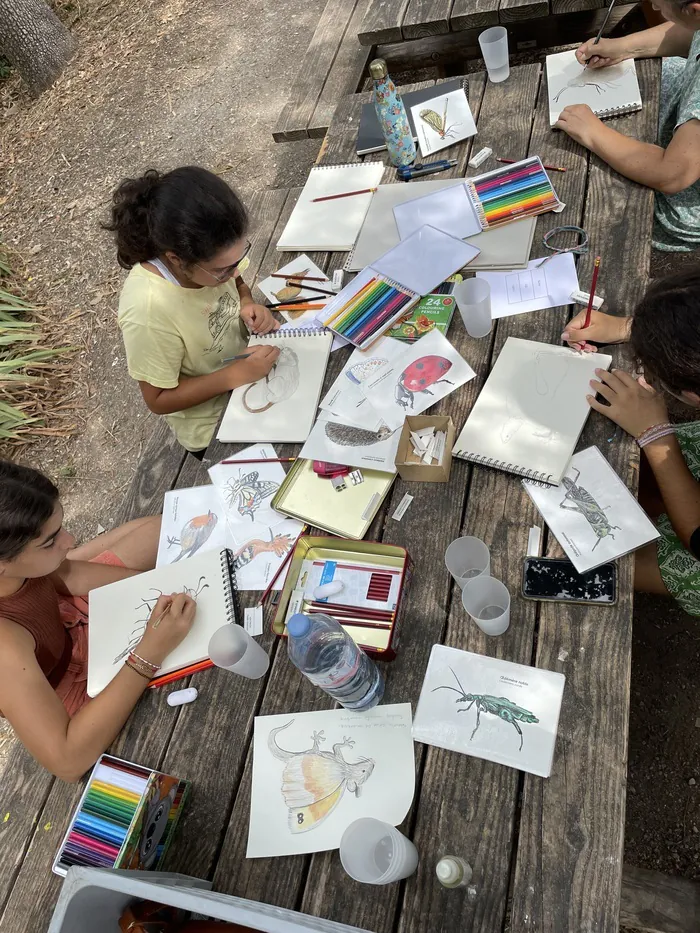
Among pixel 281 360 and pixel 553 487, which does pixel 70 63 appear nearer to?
pixel 281 360

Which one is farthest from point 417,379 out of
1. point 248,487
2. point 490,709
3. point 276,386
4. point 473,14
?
point 473,14

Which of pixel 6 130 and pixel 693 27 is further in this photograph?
pixel 6 130

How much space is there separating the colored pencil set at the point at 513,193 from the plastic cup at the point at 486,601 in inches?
46.3

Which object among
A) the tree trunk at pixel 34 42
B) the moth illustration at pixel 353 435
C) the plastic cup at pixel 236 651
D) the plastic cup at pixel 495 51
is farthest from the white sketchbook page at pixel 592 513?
the tree trunk at pixel 34 42

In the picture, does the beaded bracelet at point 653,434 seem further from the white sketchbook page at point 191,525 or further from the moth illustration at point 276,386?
the white sketchbook page at point 191,525

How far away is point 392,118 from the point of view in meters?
2.11

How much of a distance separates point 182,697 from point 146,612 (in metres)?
0.26

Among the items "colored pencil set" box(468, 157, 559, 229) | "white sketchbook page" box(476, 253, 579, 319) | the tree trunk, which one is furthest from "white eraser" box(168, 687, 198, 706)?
the tree trunk

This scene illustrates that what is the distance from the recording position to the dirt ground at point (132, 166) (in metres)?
2.15

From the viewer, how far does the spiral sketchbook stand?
1.51 metres

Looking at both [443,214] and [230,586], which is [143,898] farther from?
[443,214]

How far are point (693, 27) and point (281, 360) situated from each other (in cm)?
151

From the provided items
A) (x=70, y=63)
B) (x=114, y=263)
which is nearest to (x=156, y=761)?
(x=114, y=263)

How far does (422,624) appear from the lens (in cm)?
138
